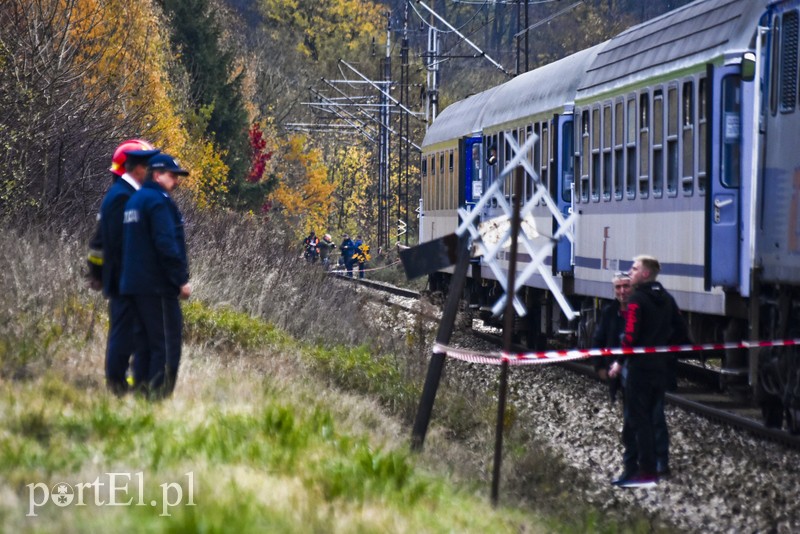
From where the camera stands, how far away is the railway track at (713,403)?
12895mm

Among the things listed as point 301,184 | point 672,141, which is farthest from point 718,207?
point 301,184

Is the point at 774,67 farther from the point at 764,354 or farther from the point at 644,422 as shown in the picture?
the point at 644,422

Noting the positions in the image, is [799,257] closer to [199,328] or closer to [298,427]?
[298,427]

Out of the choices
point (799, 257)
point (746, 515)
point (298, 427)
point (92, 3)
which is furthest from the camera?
point (92, 3)

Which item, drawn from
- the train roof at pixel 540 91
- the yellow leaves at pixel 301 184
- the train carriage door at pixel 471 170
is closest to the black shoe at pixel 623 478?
the train roof at pixel 540 91

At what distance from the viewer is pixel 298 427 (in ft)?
29.8

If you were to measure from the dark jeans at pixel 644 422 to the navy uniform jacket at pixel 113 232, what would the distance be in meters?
3.83

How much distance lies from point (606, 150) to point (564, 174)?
7.64 feet

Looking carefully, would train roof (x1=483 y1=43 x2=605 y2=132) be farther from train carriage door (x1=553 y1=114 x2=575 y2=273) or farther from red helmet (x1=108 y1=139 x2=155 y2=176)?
red helmet (x1=108 y1=139 x2=155 y2=176)

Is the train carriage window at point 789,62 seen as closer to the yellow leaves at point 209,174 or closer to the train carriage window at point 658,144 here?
the train carriage window at point 658,144

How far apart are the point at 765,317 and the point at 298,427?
555cm

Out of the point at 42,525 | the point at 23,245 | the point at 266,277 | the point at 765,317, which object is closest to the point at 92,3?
the point at 266,277

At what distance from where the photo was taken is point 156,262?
33.4ft

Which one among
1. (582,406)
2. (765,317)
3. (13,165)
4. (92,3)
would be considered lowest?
(582,406)
